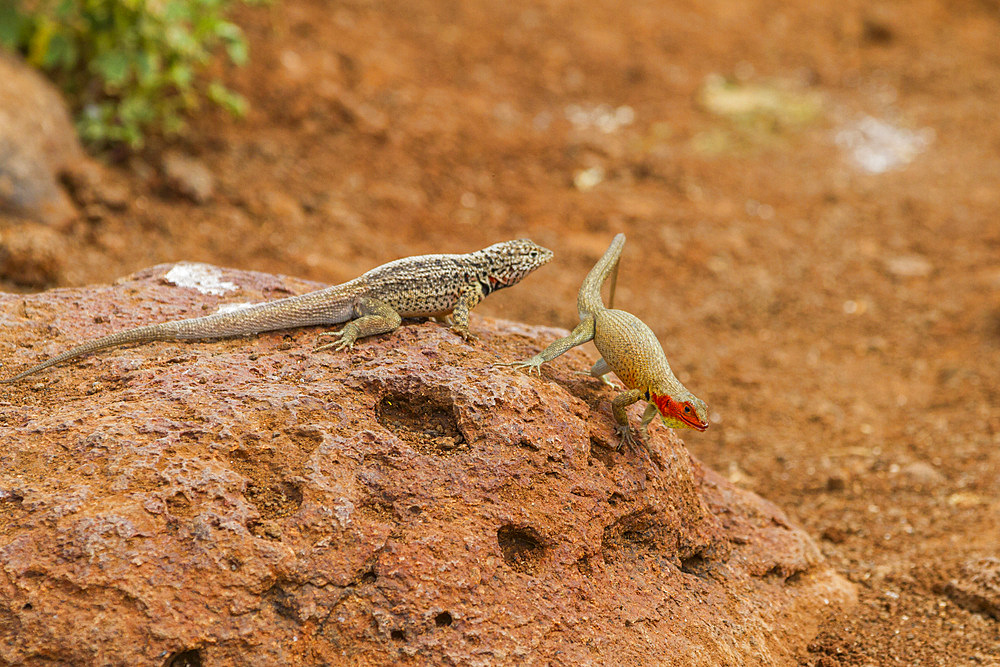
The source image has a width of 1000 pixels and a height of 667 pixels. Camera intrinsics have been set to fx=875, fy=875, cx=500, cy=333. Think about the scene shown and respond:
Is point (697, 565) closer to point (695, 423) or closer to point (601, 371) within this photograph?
point (695, 423)

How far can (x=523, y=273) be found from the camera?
5.58 m

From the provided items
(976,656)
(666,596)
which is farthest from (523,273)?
(976,656)

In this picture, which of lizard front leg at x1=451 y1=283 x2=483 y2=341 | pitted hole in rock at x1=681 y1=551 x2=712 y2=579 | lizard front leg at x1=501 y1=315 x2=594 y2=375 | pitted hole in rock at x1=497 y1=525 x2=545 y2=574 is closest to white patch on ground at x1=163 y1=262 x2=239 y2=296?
lizard front leg at x1=451 y1=283 x2=483 y2=341

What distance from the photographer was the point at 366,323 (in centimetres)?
482

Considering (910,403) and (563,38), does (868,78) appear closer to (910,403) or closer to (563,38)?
(563,38)

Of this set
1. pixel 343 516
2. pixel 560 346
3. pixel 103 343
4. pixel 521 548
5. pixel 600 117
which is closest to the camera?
pixel 343 516

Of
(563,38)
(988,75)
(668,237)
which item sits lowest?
(668,237)

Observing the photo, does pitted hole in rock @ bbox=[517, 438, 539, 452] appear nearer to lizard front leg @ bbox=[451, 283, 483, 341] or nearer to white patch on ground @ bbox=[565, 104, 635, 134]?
lizard front leg @ bbox=[451, 283, 483, 341]

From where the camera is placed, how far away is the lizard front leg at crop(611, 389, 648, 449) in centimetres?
455

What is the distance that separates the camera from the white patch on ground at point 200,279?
5.25m

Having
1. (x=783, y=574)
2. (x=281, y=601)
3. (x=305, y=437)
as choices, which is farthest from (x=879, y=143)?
(x=281, y=601)

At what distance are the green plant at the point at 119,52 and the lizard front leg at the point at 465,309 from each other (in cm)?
563

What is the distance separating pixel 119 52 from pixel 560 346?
6.72 meters

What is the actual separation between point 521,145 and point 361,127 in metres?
2.26
